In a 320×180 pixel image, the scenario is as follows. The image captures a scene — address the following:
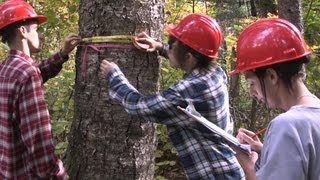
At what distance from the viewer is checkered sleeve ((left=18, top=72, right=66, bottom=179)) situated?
2.62 meters

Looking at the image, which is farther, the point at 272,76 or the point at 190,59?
the point at 190,59

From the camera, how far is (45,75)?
3.27 meters

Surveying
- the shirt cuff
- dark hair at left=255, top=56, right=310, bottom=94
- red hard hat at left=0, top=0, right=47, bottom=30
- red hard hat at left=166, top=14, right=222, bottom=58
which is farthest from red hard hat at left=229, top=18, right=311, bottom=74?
red hard hat at left=0, top=0, right=47, bottom=30

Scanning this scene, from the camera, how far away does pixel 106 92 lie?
2.87m

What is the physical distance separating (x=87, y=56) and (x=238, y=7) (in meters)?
8.53

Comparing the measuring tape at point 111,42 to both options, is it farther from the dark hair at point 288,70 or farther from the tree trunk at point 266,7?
the tree trunk at point 266,7

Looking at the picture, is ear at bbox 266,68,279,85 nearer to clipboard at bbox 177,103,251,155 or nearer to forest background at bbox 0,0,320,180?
clipboard at bbox 177,103,251,155

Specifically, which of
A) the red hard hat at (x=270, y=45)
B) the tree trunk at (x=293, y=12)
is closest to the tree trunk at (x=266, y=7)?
the tree trunk at (x=293, y=12)

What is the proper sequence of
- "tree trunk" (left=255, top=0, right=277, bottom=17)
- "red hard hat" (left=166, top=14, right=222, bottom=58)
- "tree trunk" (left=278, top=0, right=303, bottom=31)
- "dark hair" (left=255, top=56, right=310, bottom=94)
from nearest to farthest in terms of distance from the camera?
"dark hair" (left=255, top=56, right=310, bottom=94) → "red hard hat" (left=166, top=14, right=222, bottom=58) → "tree trunk" (left=278, top=0, right=303, bottom=31) → "tree trunk" (left=255, top=0, right=277, bottom=17)

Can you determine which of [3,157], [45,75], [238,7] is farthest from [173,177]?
[238,7]

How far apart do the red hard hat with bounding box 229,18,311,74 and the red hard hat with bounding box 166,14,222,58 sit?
77 cm

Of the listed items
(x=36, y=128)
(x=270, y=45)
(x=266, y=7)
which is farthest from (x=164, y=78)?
(x=266, y=7)

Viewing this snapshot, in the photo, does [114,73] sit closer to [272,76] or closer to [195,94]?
[195,94]

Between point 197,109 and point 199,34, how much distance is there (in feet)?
1.53
